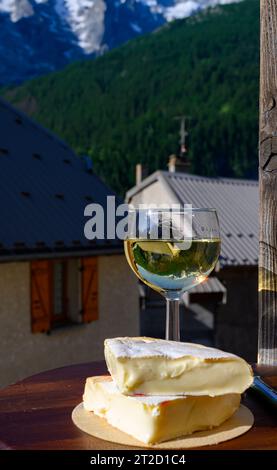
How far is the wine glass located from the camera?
1.39 metres

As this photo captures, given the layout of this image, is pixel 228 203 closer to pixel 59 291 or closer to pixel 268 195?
pixel 59 291

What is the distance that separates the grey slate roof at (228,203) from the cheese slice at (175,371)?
14.1 metres

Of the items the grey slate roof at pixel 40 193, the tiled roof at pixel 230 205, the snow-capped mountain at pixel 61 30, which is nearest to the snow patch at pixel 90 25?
the snow-capped mountain at pixel 61 30

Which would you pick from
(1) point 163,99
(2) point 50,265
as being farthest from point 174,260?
(1) point 163,99

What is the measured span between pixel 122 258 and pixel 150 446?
374 inches

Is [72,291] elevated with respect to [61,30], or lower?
lower

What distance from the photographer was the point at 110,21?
8594 cm

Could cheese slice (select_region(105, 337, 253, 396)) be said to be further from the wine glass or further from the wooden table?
the wine glass

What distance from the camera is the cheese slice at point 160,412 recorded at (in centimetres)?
106

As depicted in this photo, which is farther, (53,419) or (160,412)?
(53,419)

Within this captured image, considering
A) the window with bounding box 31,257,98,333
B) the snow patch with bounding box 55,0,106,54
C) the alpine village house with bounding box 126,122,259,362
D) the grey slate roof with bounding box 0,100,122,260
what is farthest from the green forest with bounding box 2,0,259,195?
the window with bounding box 31,257,98,333

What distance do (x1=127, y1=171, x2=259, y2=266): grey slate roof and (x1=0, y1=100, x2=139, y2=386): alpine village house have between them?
535 centimetres

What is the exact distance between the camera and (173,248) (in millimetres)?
1401

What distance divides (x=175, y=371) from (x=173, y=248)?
35 centimetres
